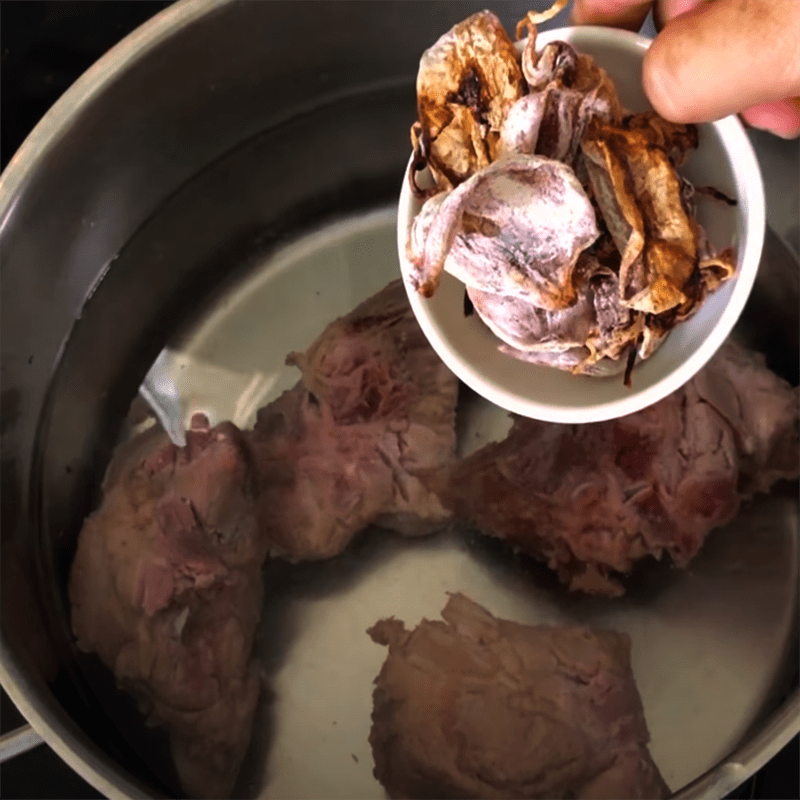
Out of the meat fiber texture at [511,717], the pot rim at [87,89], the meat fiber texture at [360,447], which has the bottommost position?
the meat fiber texture at [511,717]

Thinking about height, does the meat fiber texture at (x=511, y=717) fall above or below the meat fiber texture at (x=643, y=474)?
below

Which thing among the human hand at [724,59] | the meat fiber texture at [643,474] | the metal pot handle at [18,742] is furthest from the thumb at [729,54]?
the metal pot handle at [18,742]

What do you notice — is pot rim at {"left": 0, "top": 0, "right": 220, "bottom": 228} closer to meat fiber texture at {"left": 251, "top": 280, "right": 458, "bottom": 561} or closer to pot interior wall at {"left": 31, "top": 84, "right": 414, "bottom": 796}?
pot interior wall at {"left": 31, "top": 84, "right": 414, "bottom": 796}

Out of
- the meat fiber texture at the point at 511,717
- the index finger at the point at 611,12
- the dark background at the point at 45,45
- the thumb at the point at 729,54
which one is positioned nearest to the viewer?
the thumb at the point at 729,54

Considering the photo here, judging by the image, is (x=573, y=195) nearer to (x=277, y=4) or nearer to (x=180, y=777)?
(x=277, y=4)

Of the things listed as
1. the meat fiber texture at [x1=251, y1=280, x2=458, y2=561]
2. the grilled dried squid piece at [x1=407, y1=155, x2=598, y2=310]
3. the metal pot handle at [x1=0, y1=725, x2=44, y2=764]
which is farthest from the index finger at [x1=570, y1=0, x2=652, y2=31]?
the metal pot handle at [x1=0, y1=725, x2=44, y2=764]

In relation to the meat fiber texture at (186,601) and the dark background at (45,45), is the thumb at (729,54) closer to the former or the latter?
the meat fiber texture at (186,601)
